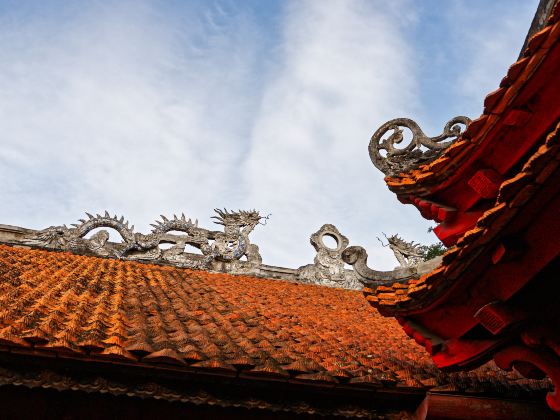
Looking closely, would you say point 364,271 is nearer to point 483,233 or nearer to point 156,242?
point 156,242

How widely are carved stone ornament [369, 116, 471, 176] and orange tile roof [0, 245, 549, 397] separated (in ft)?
6.15

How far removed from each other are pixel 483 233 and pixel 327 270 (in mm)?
6415

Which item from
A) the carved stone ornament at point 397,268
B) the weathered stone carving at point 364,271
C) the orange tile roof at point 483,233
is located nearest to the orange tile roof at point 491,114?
the orange tile roof at point 483,233

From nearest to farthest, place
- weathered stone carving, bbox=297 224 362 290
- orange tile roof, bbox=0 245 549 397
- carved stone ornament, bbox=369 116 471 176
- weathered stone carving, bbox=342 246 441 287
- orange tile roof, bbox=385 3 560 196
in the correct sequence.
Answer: orange tile roof, bbox=385 3 560 196 → orange tile roof, bbox=0 245 549 397 → carved stone ornament, bbox=369 116 471 176 → weathered stone carving, bbox=342 246 441 287 → weathered stone carving, bbox=297 224 362 290

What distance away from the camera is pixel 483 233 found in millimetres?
2496

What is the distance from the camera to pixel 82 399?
3398mm

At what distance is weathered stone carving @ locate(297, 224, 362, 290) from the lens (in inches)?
341

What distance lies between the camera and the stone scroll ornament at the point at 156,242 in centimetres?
793

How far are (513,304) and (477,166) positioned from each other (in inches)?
46.6

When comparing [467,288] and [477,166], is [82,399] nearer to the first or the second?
[467,288]

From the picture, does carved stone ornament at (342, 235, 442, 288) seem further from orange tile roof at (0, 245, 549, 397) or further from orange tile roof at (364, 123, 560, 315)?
orange tile roof at (364, 123, 560, 315)

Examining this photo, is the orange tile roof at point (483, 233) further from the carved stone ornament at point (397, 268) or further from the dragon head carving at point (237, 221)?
the dragon head carving at point (237, 221)

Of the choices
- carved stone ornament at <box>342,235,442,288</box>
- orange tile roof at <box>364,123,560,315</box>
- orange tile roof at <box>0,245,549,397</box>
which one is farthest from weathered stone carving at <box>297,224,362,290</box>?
orange tile roof at <box>364,123,560,315</box>

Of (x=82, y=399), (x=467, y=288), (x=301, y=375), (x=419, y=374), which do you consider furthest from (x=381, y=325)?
(x=82, y=399)
